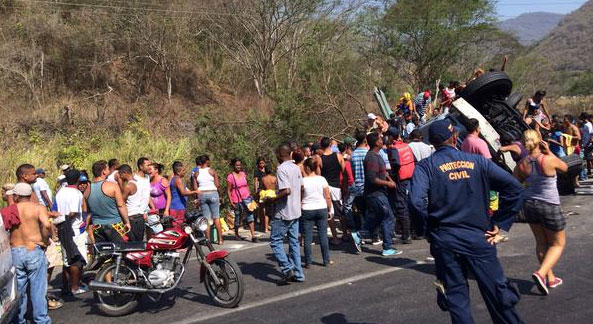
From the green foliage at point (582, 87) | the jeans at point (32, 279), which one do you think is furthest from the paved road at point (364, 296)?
the green foliage at point (582, 87)

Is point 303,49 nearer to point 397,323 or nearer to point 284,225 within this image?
point 284,225

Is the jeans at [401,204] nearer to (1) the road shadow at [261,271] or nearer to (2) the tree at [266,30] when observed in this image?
(1) the road shadow at [261,271]

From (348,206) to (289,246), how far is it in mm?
2705

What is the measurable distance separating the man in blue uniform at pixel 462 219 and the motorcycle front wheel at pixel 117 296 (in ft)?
12.4

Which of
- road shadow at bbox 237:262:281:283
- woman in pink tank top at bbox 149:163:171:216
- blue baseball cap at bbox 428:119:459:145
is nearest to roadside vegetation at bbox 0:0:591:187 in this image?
woman in pink tank top at bbox 149:163:171:216

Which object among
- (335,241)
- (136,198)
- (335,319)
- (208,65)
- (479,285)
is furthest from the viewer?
(208,65)

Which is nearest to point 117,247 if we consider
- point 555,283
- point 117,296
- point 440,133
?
point 117,296

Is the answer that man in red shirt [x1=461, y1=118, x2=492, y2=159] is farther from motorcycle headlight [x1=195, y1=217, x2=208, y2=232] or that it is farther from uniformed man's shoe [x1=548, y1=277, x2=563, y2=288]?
motorcycle headlight [x1=195, y1=217, x2=208, y2=232]

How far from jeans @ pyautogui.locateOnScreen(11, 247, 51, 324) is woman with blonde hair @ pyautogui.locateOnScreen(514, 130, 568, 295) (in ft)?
17.3

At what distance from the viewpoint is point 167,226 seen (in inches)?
288

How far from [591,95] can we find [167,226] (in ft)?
132

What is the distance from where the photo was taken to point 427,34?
2920cm

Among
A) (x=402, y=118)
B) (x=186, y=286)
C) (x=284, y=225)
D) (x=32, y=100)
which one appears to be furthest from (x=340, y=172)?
(x=32, y=100)

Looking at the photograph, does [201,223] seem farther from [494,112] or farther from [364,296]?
[494,112]
